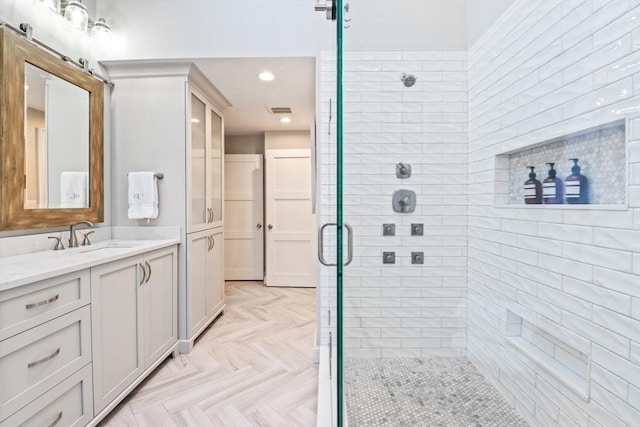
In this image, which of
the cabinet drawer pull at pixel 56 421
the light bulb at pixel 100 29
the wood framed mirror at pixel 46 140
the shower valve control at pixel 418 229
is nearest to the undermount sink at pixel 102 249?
the wood framed mirror at pixel 46 140

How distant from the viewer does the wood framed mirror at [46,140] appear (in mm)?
1591

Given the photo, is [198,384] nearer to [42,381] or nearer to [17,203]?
[42,381]

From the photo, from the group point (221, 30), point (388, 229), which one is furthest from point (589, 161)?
point (221, 30)

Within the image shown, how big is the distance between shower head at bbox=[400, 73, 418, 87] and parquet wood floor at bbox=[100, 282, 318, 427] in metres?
1.95

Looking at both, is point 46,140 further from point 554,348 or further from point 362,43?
point 554,348

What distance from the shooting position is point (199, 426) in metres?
1.61

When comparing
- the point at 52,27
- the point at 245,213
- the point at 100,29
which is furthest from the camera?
the point at 245,213

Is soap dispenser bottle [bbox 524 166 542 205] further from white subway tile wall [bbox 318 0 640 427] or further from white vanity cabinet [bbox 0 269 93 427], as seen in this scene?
white vanity cabinet [bbox 0 269 93 427]

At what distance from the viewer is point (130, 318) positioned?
1.82 metres

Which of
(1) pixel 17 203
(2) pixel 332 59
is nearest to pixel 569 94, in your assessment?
(2) pixel 332 59

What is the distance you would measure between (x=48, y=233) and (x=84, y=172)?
18.4 inches

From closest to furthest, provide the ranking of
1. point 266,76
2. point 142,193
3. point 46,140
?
point 46,140 < point 142,193 < point 266,76

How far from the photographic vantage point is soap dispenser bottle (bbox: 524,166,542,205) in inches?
51.5

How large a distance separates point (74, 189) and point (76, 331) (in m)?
1.02
